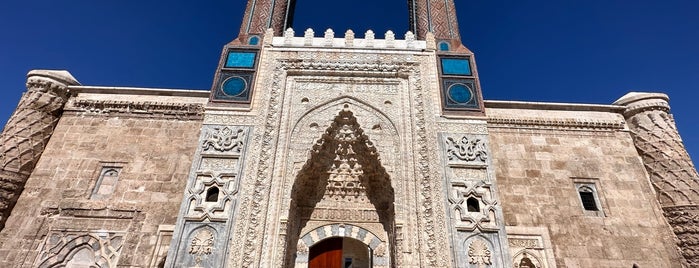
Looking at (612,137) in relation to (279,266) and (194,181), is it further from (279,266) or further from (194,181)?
(194,181)

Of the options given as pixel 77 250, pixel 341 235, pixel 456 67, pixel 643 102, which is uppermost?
pixel 456 67

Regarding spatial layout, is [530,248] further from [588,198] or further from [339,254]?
[339,254]

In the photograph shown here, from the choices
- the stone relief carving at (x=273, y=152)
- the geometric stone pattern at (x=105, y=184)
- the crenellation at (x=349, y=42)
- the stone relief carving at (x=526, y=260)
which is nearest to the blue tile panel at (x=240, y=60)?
the stone relief carving at (x=273, y=152)

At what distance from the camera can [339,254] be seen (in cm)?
736

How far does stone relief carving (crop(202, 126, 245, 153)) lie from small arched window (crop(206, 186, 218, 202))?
720 millimetres

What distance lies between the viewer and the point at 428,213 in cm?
636

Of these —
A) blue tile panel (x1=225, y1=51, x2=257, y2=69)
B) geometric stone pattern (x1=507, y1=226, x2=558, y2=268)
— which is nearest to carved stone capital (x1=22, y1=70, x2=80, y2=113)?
blue tile panel (x1=225, y1=51, x2=257, y2=69)

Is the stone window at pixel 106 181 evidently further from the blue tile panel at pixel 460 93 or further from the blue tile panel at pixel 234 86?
the blue tile panel at pixel 460 93

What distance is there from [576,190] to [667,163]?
1789 millimetres

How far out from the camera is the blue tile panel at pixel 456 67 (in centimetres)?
797

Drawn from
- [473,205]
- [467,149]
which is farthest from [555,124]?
[473,205]

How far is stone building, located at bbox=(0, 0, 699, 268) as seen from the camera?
6355 mm

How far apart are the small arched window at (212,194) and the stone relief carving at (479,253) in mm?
4131

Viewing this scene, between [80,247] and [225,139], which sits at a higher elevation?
[225,139]
